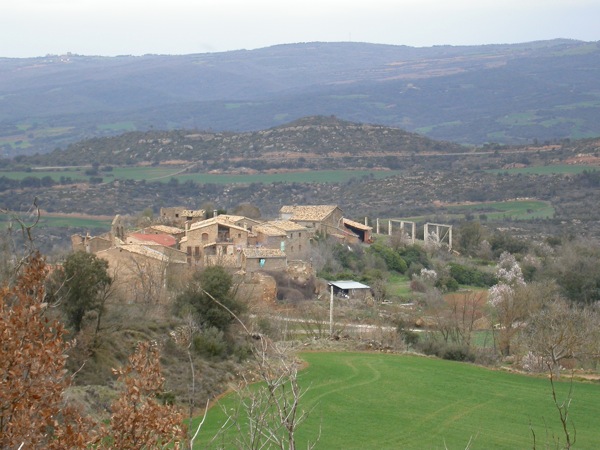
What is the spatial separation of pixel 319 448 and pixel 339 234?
27.9 m

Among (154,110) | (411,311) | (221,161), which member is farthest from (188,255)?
(154,110)

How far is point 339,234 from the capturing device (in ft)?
147

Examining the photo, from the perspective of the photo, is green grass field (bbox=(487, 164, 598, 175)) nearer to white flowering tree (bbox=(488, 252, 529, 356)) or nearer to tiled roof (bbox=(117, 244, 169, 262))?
white flowering tree (bbox=(488, 252, 529, 356))

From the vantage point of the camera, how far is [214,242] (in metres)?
37.1

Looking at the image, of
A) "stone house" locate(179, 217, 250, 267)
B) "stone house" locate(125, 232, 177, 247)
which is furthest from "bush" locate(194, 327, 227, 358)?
"stone house" locate(125, 232, 177, 247)

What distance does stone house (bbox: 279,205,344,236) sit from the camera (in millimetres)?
43938

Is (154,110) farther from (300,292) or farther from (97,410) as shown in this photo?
(97,410)

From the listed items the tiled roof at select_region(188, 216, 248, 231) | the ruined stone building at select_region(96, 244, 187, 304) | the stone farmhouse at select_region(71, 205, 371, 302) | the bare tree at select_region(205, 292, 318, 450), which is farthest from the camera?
the tiled roof at select_region(188, 216, 248, 231)

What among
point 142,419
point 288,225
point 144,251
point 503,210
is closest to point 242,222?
point 288,225

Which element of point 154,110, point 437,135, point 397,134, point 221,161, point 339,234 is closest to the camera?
point 339,234

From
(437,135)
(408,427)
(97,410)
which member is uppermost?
(97,410)

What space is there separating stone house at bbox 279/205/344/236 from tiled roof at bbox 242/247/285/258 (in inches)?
226

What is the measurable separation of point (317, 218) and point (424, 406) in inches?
924

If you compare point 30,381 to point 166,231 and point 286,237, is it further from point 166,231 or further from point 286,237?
point 166,231
